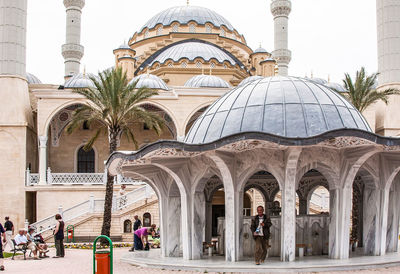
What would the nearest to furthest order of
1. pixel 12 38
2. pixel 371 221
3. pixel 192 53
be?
1. pixel 371 221
2. pixel 12 38
3. pixel 192 53

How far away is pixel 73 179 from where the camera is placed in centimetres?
2972

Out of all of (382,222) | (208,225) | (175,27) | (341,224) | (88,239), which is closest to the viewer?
(341,224)

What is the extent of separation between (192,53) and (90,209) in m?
17.7

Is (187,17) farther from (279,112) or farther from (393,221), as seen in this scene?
(393,221)

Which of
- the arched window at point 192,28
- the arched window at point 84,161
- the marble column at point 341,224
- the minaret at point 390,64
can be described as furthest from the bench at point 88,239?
the arched window at point 192,28

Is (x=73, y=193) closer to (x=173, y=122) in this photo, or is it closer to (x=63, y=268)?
(x=173, y=122)

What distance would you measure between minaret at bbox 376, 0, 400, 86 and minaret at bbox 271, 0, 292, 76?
13.2 meters

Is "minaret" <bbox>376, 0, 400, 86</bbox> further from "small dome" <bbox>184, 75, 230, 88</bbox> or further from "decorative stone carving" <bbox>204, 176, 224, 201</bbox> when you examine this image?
"decorative stone carving" <bbox>204, 176, 224, 201</bbox>

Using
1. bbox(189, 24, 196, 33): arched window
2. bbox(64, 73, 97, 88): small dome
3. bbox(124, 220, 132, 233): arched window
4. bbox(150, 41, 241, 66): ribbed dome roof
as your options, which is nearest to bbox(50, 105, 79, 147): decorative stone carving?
bbox(64, 73, 97, 88): small dome

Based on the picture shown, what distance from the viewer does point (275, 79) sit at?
14.0m

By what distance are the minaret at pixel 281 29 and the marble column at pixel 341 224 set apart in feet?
111

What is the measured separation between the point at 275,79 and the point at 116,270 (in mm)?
6021

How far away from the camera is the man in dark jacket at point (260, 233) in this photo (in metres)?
11.9

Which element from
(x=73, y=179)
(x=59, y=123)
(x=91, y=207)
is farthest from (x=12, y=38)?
(x=91, y=207)
